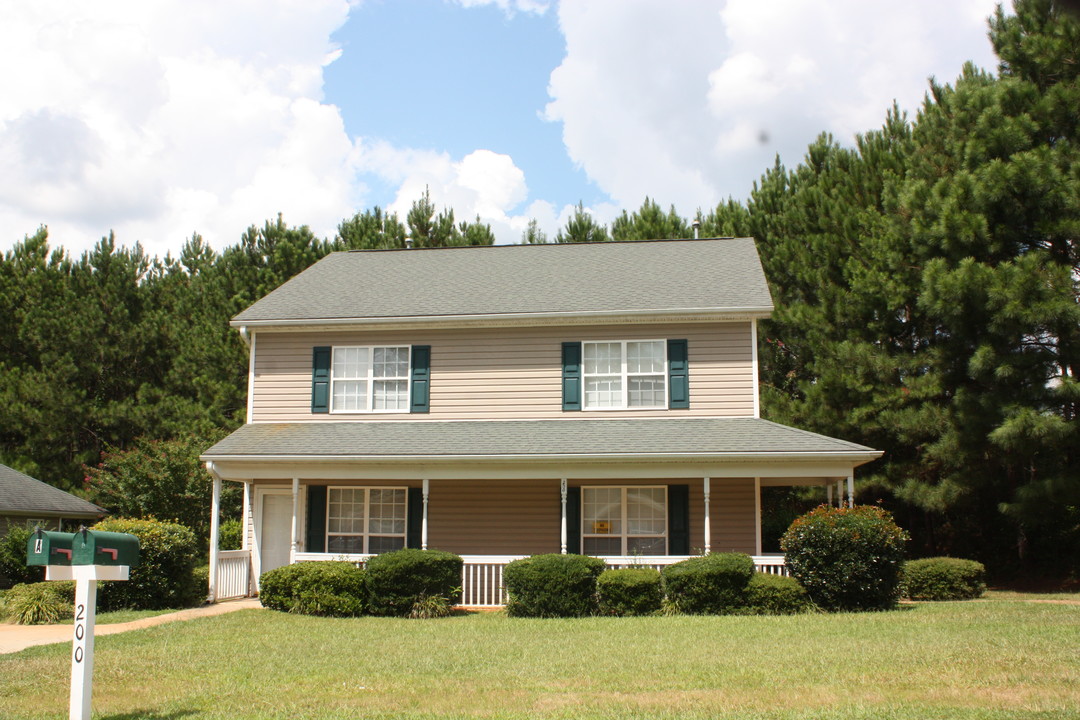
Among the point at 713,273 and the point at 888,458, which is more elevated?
the point at 713,273

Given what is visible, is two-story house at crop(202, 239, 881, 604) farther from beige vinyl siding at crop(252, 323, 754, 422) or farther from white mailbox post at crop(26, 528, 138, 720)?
white mailbox post at crop(26, 528, 138, 720)

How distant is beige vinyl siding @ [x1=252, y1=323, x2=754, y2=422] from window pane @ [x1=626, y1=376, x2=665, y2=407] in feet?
0.75

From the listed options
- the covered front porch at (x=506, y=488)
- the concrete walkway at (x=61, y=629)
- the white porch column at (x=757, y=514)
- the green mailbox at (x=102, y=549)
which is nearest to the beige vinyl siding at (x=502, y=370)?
the covered front porch at (x=506, y=488)

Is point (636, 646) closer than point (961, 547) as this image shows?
Yes

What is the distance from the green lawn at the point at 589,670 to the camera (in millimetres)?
7938

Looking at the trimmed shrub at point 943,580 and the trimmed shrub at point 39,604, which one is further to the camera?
the trimmed shrub at point 943,580

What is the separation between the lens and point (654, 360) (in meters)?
19.0

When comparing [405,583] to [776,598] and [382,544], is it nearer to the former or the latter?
[382,544]

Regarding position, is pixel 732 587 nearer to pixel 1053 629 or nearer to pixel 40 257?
A: pixel 1053 629

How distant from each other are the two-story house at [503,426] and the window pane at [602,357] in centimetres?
3

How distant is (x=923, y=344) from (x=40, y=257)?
29325 millimetres

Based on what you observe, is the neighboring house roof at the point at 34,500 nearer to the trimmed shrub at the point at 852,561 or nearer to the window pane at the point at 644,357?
the window pane at the point at 644,357

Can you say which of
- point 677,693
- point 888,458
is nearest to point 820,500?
point 888,458

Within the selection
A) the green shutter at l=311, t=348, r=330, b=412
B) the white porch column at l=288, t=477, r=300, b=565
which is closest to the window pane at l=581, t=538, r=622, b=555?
the white porch column at l=288, t=477, r=300, b=565
